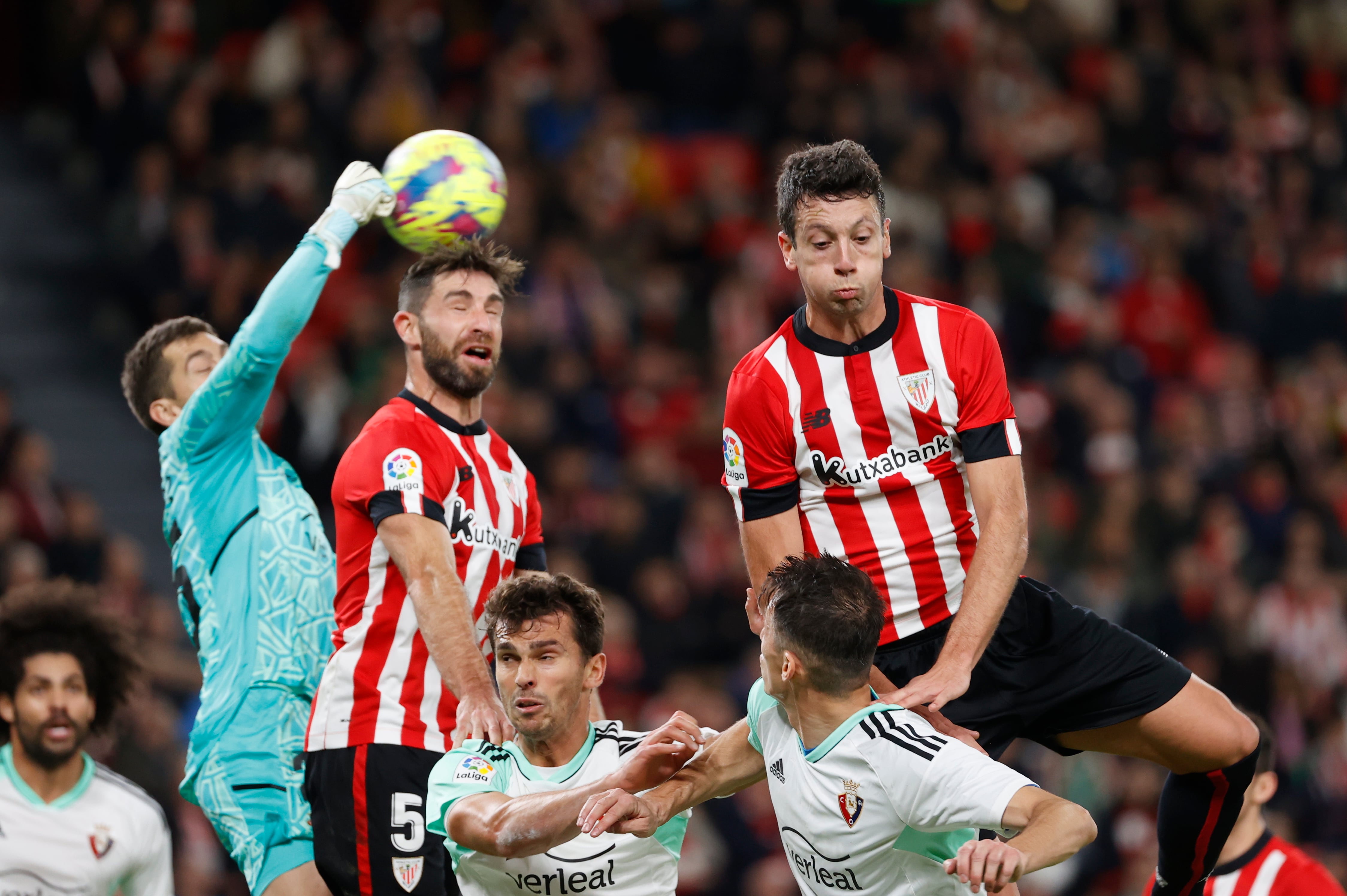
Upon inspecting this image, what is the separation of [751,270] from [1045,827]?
9.79 meters

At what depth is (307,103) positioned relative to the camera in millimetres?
13430

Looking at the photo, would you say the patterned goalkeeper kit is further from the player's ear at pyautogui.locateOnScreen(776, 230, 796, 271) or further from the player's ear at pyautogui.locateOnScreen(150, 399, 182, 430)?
the player's ear at pyautogui.locateOnScreen(776, 230, 796, 271)

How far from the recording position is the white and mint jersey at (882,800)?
4.14 meters

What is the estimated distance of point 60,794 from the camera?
20.2 ft

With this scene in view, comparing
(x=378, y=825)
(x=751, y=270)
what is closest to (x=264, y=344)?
(x=378, y=825)

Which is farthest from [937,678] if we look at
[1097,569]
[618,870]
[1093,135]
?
[1093,135]

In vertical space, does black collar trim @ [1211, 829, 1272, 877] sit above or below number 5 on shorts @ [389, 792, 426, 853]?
below

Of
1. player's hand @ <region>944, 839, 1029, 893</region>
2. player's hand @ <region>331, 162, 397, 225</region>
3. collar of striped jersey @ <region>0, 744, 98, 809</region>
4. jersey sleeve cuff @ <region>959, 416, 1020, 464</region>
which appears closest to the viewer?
player's hand @ <region>944, 839, 1029, 893</region>

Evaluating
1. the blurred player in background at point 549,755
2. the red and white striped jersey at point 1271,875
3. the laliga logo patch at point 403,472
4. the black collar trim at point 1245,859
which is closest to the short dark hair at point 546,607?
the blurred player in background at point 549,755

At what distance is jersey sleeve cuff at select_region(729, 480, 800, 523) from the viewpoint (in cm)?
484

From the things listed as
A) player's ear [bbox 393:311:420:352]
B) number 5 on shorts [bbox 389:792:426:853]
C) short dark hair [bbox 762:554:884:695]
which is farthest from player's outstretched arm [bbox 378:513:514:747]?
short dark hair [bbox 762:554:884:695]

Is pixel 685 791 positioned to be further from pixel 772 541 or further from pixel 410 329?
pixel 410 329

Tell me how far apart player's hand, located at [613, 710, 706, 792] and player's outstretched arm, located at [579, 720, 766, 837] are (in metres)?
0.04

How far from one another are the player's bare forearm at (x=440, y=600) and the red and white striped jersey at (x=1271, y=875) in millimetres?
3027
